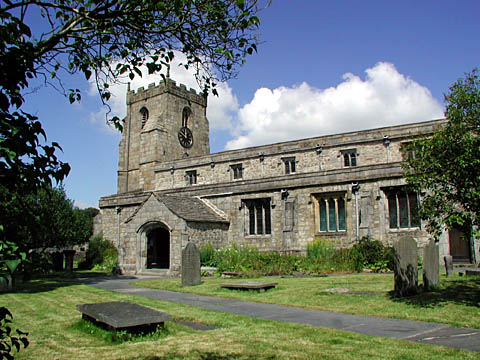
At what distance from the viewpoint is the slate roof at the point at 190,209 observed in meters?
22.4

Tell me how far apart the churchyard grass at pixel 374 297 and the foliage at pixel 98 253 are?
14.8m

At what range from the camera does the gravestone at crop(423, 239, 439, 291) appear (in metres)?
12.4

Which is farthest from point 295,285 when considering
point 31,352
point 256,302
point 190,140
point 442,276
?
point 190,140

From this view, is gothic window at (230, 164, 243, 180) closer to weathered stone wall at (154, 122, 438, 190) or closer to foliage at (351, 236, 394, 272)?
weathered stone wall at (154, 122, 438, 190)

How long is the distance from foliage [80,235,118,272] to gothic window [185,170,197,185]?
828 centimetres

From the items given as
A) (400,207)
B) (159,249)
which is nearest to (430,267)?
(400,207)

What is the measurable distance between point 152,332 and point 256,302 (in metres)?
4.26

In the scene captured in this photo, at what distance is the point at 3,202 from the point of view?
381 cm

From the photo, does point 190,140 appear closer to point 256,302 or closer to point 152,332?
point 256,302

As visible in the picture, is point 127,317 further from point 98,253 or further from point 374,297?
point 98,253

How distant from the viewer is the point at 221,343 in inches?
277

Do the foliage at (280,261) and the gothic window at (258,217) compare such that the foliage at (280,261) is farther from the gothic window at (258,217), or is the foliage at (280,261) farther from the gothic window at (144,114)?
the gothic window at (144,114)

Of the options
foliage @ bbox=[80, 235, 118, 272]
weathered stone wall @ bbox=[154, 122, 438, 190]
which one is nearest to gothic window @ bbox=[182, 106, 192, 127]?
weathered stone wall @ bbox=[154, 122, 438, 190]

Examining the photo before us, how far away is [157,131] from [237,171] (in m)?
14.0
